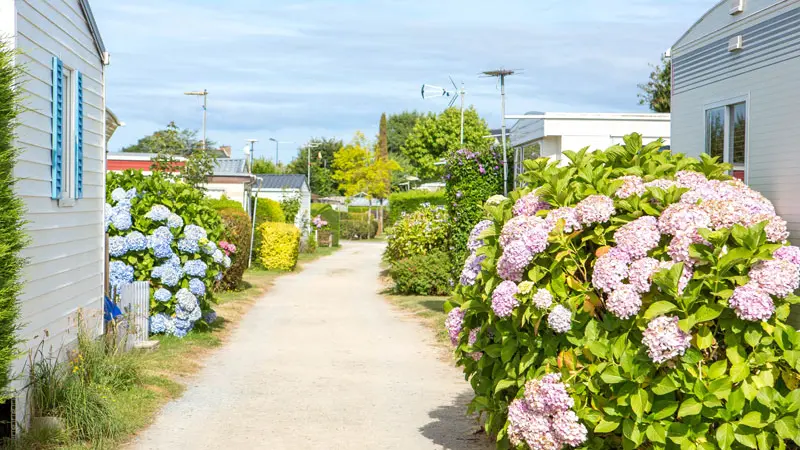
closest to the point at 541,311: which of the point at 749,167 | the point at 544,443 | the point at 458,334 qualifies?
the point at 544,443

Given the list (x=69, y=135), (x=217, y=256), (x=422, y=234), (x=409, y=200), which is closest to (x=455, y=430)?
(x=69, y=135)

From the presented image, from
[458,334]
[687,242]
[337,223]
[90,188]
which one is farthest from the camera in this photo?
[337,223]

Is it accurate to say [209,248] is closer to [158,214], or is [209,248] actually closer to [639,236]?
[158,214]

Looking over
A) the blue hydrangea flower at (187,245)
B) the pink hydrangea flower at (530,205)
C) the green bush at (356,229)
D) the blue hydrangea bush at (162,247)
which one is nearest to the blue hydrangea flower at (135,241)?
the blue hydrangea bush at (162,247)

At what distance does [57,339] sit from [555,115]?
11338mm

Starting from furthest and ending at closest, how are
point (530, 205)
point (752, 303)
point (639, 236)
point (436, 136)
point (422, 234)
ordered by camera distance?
point (436, 136), point (422, 234), point (530, 205), point (639, 236), point (752, 303)

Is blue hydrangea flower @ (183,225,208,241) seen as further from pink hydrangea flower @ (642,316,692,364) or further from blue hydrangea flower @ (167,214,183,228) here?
pink hydrangea flower @ (642,316,692,364)

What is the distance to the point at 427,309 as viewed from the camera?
17.4m

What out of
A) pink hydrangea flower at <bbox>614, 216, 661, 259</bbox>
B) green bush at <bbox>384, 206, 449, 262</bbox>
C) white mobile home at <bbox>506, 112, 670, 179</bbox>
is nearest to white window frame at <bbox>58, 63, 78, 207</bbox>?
pink hydrangea flower at <bbox>614, 216, 661, 259</bbox>

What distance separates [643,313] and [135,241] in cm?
866

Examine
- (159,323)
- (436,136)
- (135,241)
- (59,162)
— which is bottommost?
(159,323)

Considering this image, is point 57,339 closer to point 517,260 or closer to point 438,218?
point 517,260

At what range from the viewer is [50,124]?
320 inches

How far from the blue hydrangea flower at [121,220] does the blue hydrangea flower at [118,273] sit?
522 mm
